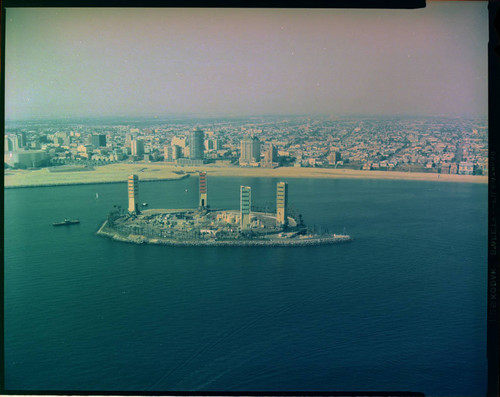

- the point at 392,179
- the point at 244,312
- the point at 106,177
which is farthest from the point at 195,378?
the point at 392,179

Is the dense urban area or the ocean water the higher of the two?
the dense urban area

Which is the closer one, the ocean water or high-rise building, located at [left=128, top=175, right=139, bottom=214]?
the ocean water

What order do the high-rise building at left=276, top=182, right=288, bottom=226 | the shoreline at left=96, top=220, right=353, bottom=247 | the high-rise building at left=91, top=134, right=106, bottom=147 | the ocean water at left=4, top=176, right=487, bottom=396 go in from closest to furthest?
the ocean water at left=4, top=176, right=487, bottom=396 → the high-rise building at left=91, top=134, right=106, bottom=147 → the shoreline at left=96, top=220, right=353, bottom=247 → the high-rise building at left=276, top=182, right=288, bottom=226

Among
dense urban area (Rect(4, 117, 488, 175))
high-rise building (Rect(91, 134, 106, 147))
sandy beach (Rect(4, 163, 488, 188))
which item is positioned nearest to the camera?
dense urban area (Rect(4, 117, 488, 175))

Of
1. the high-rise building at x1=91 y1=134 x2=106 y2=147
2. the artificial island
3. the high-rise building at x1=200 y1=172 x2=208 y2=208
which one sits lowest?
the artificial island

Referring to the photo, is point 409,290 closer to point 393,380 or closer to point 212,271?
point 393,380

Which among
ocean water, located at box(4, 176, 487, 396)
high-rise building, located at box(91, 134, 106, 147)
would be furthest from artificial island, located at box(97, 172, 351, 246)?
high-rise building, located at box(91, 134, 106, 147)

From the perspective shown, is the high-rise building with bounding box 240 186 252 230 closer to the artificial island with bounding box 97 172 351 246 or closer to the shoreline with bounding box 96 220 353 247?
the artificial island with bounding box 97 172 351 246

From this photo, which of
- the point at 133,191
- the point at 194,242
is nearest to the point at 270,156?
the point at 194,242
